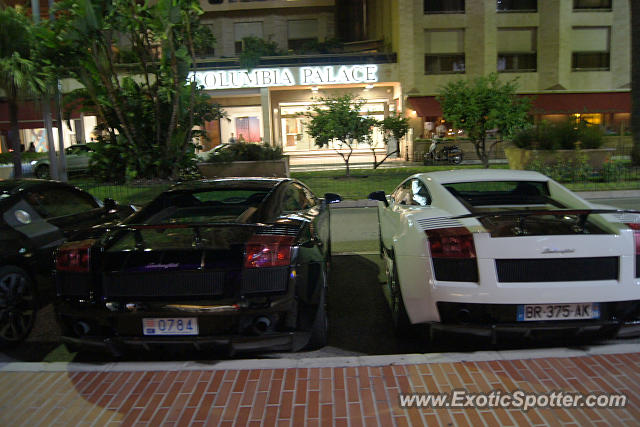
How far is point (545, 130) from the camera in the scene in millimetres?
19250

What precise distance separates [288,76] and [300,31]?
7354 millimetres

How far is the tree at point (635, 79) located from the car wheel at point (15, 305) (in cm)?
1818

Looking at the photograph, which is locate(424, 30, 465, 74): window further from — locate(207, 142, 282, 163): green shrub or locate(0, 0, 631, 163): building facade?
locate(207, 142, 282, 163): green shrub

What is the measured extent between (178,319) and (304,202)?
2559 mm

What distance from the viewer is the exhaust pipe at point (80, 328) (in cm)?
389

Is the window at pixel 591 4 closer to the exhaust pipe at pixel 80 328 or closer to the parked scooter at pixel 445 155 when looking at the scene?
the parked scooter at pixel 445 155

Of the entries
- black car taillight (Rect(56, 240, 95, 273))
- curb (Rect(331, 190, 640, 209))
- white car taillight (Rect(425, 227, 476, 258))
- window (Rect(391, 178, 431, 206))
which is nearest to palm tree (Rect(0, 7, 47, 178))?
curb (Rect(331, 190, 640, 209))

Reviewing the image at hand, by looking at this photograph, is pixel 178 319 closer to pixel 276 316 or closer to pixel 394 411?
pixel 276 316

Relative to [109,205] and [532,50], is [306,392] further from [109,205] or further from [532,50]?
[532,50]

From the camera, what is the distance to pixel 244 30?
37219mm

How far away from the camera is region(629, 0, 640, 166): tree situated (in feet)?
55.6

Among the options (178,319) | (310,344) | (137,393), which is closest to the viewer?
(137,393)

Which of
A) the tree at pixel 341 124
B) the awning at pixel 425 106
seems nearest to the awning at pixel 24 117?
the tree at pixel 341 124

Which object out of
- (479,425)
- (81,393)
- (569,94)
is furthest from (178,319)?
(569,94)
